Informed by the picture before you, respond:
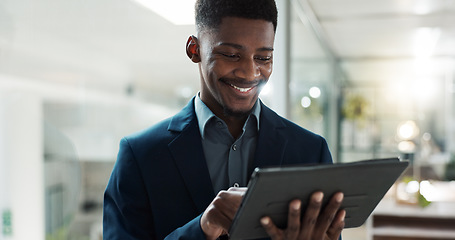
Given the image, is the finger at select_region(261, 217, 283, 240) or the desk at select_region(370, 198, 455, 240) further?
the desk at select_region(370, 198, 455, 240)

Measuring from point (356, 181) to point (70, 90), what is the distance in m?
0.81

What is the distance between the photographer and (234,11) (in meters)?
0.92

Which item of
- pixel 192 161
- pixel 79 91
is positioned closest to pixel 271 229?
pixel 192 161

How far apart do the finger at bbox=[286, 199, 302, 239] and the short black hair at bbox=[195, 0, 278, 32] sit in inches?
14.7

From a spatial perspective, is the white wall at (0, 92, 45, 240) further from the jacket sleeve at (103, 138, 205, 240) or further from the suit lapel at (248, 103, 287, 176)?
the suit lapel at (248, 103, 287, 176)

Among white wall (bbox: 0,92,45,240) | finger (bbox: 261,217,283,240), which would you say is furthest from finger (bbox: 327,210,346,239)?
white wall (bbox: 0,92,45,240)

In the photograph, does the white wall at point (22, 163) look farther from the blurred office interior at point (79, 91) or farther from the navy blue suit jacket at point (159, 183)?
the navy blue suit jacket at point (159, 183)

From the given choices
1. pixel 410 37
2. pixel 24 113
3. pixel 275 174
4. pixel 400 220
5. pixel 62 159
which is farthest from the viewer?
pixel 410 37

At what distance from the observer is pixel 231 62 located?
2.99ft

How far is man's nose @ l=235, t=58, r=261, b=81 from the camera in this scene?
2.97 ft

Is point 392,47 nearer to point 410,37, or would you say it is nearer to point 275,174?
point 410,37

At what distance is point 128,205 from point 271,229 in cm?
30

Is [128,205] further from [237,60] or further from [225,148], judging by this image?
[237,60]

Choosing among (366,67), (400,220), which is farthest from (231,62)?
(366,67)
